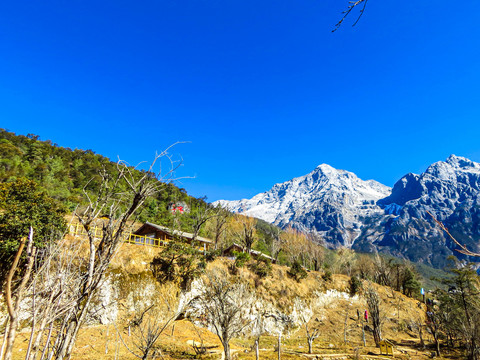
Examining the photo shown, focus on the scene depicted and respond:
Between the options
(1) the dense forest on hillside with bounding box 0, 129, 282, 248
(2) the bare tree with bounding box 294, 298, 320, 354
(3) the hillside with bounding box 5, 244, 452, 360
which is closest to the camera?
(3) the hillside with bounding box 5, 244, 452, 360

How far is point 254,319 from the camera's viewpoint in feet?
86.7

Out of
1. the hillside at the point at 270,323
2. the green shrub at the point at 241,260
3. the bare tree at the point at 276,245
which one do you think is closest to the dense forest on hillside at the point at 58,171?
the green shrub at the point at 241,260

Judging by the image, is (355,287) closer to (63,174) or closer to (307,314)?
(307,314)

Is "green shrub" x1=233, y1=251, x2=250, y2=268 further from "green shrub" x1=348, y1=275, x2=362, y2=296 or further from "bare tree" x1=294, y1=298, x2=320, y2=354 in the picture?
"green shrub" x1=348, y1=275, x2=362, y2=296

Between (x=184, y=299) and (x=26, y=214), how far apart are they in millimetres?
14531

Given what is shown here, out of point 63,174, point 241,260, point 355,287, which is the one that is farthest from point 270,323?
point 63,174

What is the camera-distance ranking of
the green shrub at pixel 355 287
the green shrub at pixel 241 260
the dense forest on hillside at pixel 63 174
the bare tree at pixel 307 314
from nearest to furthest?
the green shrub at pixel 241 260 < the bare tree at pixel 307 314 < the green shrub at pixel 355 287 < the dense forest on hillside at pixel 63 174

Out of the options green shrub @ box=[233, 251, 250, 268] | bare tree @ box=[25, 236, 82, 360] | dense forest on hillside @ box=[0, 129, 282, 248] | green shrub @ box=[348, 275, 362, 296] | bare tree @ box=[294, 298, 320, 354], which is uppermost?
dense forest on hillside @ box=[0, 129, 282, 248]

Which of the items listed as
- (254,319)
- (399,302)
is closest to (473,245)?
(399,302)

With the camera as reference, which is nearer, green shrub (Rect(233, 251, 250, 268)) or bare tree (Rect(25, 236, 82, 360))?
bare tree (Rect(25, 236, 82, 360))

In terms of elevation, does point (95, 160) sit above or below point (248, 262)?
above

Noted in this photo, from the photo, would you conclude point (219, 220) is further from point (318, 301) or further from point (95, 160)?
point (95, 160)

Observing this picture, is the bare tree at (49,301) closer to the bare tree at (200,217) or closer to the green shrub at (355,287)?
the bare tree at (200,217)

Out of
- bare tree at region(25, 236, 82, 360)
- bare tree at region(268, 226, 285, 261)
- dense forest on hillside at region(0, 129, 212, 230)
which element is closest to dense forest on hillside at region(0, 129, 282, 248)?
dense forest on hillside at region(0, 129, 212, 230)
